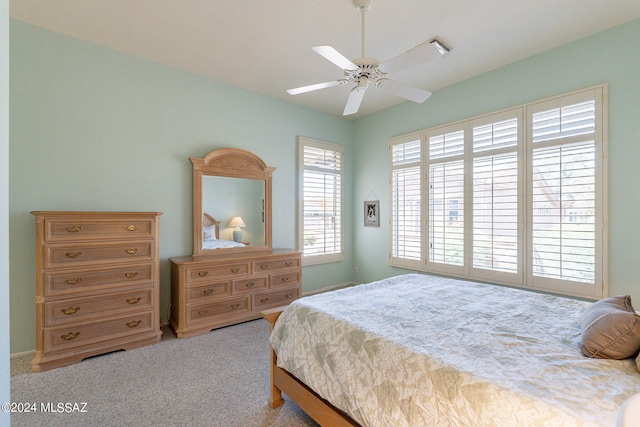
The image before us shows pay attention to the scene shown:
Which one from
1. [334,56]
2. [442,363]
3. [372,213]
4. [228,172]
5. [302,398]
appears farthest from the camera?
[372,213]

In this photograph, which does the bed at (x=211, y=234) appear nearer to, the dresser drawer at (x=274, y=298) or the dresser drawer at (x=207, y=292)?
the dresser drawer at (x=207, y=292)

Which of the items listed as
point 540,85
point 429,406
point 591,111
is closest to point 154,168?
point 429,406

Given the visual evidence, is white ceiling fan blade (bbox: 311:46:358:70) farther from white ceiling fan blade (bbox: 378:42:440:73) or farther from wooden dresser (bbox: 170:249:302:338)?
wooden dresser (bbox: 170:249:302:338)

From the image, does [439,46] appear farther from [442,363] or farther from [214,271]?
[214,271]

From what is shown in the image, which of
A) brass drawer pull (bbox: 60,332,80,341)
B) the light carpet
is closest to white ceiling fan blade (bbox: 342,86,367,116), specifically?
the light carpet

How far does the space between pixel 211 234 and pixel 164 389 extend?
5.82 ft

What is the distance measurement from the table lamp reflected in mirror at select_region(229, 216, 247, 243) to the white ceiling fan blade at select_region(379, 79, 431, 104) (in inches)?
94.2

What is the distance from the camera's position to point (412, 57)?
1.98m

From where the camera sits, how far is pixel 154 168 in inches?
129

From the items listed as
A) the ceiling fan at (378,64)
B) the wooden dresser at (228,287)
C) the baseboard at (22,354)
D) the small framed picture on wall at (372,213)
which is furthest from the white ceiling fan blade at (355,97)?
the baseboard at (22,354)

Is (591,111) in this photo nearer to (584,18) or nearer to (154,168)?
(584,18)

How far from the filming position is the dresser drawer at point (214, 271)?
308 cm

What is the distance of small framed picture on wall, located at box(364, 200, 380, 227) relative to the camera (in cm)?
473
